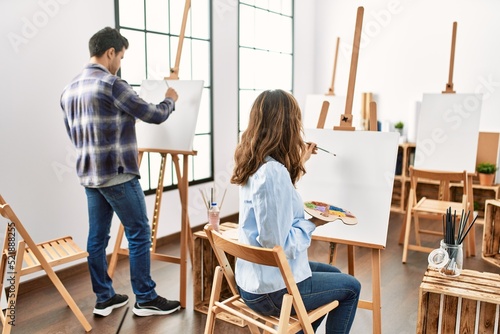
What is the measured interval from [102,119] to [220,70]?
2.21 meters

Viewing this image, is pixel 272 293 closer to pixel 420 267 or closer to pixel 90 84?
pixel 90 84

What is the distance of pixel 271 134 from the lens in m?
1.79

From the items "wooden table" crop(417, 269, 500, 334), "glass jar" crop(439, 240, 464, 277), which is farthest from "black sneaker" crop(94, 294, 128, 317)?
"glass jar" crop(439, 240, 464, 277)

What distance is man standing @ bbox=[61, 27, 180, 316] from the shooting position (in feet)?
8.31

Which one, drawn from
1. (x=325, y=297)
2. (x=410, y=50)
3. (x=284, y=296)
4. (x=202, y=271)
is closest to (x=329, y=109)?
(x=410, y=50)

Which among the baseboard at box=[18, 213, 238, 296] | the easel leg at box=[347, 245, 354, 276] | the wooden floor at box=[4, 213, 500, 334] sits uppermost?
the easel leg at box=[347, 245, 354, 276]

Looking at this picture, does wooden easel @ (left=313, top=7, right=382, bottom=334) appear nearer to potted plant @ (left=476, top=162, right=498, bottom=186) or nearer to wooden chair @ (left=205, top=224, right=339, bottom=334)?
wooden chair @ (left=205, top=224, right=339, bottom=334)

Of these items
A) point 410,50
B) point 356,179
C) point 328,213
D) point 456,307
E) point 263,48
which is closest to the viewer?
point 456,307

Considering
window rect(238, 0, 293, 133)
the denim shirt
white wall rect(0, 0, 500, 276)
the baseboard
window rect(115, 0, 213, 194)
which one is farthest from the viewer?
window rect(238, 0, 293, 133)

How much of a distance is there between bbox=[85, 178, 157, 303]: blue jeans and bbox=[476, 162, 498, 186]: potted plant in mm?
3579

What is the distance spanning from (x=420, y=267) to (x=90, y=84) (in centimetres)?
262

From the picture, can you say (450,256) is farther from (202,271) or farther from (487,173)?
(487,173)

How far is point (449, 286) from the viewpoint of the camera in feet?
6.45

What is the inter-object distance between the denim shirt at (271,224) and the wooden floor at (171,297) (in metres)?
0.93
